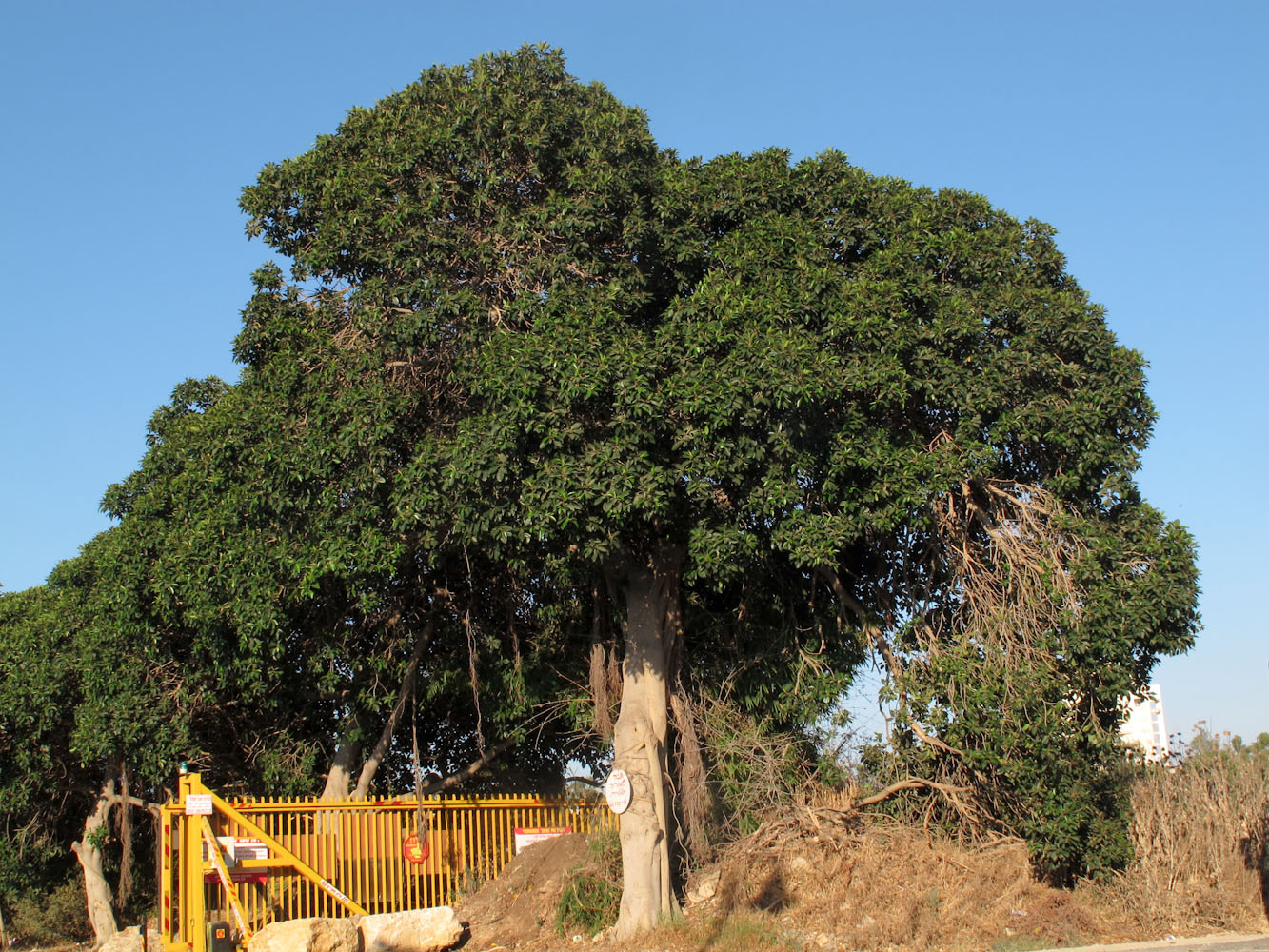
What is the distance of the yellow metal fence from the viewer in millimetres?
12844

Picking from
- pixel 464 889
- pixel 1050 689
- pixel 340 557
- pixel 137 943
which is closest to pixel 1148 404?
pixel 1050 689

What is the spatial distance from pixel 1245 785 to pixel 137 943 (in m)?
15.1

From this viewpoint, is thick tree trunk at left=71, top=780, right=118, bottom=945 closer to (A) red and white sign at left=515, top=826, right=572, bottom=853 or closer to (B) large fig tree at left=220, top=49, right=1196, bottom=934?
(A) red and white sign at left=515, top=826, right=572, bottom=853

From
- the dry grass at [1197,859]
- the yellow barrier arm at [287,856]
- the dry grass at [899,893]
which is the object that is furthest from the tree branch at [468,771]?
the dry grass at [1197,859]

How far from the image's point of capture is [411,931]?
13531 mm

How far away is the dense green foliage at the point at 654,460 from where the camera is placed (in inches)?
506

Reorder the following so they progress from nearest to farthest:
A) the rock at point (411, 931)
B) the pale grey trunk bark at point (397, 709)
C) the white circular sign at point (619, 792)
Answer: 1. the rock at point (411, 931)
2. the white circular sign at point (619, 792)
3. the pale grey trunk bark at point (397, 709)

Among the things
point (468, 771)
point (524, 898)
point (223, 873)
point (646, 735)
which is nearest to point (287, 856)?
point (223, 873)

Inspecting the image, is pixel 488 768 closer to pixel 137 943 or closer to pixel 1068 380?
pixel 137 943

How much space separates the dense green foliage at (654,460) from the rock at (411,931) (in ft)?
11.8

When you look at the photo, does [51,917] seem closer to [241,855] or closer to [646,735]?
[241,855]

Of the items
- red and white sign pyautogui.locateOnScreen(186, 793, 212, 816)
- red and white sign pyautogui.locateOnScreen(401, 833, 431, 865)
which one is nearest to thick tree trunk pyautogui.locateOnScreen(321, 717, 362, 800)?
Result: red and white sign pyautogui.locateOnScreen(401, 833, 431, 865)

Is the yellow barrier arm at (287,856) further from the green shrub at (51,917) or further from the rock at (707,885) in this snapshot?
the green shrub at (51,917)

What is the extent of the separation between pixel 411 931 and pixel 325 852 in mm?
1801
